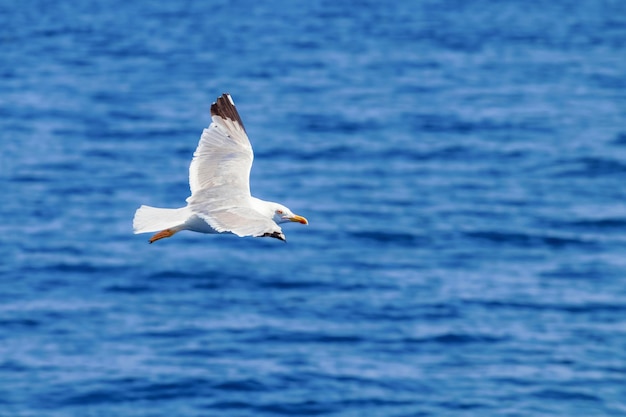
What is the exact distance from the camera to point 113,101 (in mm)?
53406

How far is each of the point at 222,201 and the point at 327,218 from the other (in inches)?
994

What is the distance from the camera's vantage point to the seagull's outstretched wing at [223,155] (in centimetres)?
1263

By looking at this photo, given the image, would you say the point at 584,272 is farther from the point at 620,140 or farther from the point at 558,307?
the point at 620,140

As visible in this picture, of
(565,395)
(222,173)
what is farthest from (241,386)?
(222,173)

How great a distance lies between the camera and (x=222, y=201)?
11633 millimetres

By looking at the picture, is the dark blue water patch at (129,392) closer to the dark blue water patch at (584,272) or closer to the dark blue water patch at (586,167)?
the dark blue water patch at (584,272)

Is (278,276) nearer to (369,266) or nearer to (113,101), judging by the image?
(369,266)

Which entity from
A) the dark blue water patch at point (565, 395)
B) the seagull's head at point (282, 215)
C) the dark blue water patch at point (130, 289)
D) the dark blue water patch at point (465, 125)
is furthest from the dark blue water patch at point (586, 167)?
the seagull's head at point (282, 215)

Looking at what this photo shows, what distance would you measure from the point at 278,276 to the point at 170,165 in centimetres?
1245

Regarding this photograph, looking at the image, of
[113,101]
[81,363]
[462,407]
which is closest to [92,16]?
[113,101]

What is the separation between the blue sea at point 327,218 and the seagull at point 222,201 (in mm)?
11848

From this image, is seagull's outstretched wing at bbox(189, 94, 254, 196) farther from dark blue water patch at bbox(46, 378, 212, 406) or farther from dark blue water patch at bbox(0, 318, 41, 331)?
dark blue water patch at bbox(0, 318, 41, 331)

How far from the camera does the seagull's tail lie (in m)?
11.1

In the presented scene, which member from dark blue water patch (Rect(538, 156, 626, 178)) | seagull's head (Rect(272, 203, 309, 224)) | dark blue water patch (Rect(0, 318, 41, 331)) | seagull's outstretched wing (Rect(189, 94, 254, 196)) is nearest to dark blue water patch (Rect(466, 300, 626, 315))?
dark blue water patch (Rect(0, 318, 41, 331))
